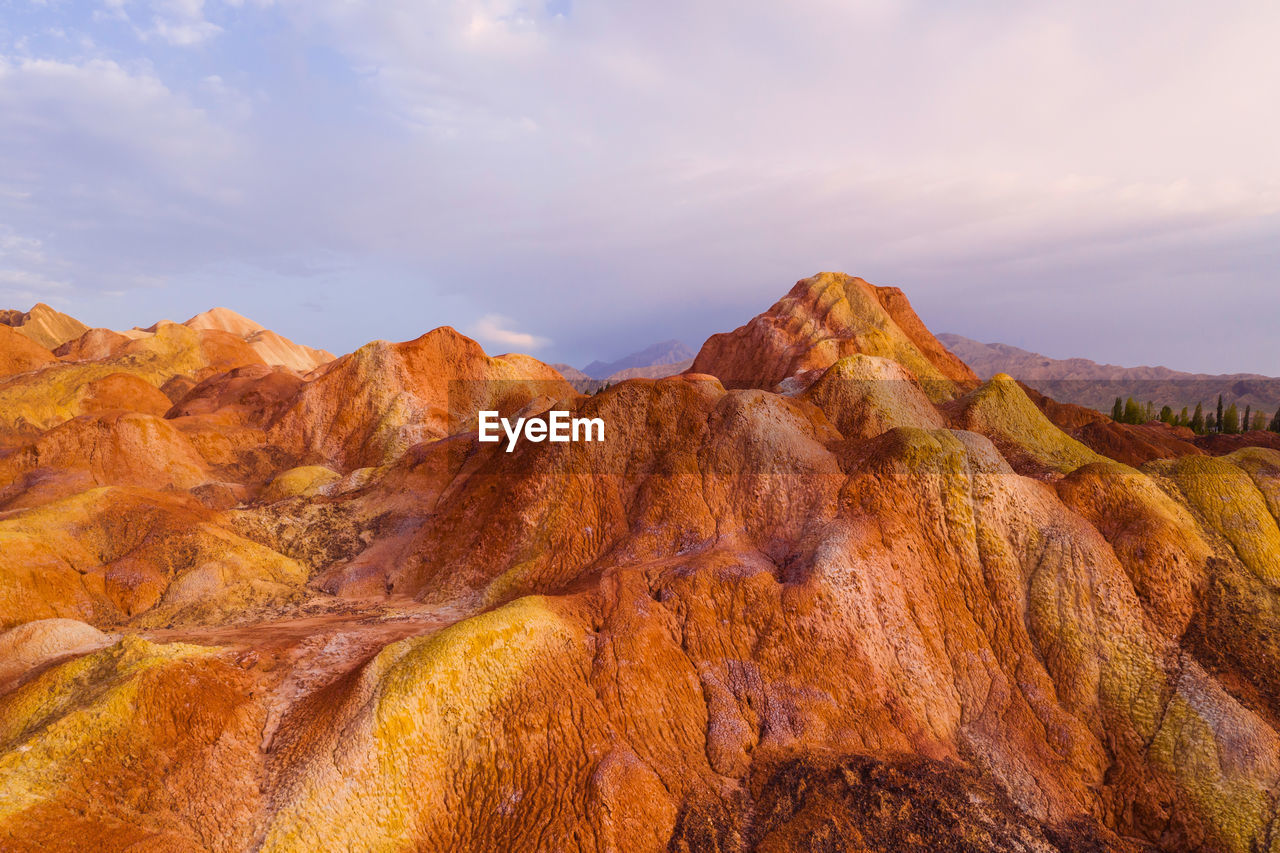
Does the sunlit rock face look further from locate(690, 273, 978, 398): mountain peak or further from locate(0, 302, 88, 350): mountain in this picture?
locate(0, 302, 88, 350): mountain

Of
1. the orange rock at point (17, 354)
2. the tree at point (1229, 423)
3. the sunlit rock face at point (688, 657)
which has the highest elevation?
the orange rock at point (17, 354)

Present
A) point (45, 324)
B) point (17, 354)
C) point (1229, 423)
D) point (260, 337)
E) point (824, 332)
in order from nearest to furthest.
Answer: point (824, 332)
point (17, 354)
point (1229, 423)
point (45, 324)
point (260, 337)

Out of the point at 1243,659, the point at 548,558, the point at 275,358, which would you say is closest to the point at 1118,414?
the point at 1243,659

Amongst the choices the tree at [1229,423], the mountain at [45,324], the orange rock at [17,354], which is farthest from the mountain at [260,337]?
the tree at [1229,423]

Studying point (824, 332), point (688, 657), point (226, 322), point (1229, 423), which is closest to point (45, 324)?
point (226, 322)

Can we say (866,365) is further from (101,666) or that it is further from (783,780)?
(101,666)

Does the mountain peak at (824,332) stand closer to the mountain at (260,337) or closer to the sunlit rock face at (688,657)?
the sunlit rock face at (688,657)

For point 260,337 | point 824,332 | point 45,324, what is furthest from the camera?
point 260,337

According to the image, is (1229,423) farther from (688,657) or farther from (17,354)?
(17,354)

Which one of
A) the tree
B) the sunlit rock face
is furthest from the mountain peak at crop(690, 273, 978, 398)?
the tree
